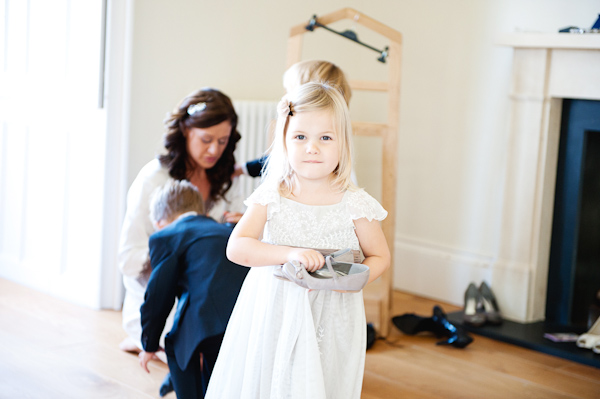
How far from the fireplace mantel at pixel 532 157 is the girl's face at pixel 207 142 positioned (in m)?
1.39

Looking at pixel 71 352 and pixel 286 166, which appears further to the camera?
pixel 71 352

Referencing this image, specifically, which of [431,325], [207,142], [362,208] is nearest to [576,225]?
[431,325]

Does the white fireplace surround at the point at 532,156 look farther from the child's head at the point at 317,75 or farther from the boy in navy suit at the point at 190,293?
the boy in navy suit at the point at 190,293

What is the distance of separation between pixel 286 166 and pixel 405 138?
2.15 m

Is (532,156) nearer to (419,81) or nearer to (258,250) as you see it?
(419,81)

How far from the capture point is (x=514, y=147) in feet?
9.98

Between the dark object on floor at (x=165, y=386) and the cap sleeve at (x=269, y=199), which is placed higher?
the cap sleeve at (x=269, y=199)

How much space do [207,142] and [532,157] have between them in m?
1.51

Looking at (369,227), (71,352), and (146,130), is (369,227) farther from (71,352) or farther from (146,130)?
(146,130)

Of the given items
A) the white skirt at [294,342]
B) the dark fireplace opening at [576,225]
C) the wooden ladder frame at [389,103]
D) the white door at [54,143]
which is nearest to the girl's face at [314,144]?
the white skirt at [294,342]

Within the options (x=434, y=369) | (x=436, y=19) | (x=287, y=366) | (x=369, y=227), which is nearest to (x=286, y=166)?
(x=369, y=227)

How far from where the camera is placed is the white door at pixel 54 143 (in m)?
2.86

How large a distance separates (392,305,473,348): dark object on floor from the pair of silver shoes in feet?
4.99

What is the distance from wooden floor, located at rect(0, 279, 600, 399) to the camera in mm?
2189
